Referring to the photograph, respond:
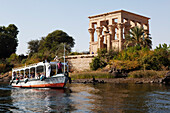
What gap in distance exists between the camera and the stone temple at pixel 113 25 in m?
53.9

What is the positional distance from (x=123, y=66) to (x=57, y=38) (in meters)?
47.9

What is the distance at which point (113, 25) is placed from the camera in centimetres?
5544

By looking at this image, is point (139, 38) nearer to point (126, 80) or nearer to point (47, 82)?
point (126, 80)

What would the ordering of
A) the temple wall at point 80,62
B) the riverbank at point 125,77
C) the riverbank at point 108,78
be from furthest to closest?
the temple wall at point 80,62
the riverbank at point 125,77
the riverbank at point 108,78

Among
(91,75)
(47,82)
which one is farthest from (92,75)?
(47,82)

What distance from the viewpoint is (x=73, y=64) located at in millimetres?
57406

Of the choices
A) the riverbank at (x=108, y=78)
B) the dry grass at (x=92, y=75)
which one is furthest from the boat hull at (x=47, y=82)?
the dry grass at (x=92, y=75)

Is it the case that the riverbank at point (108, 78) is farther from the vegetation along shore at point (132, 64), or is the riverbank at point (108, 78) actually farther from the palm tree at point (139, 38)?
the palm tree at point (139, 38)

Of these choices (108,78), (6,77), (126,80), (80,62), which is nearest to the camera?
(126,80)

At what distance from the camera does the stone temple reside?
177 feet

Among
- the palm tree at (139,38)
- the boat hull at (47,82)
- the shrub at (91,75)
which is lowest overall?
the boat hull at (47,82)

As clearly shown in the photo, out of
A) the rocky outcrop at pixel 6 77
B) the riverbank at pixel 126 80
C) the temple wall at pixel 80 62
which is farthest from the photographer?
the rocky outcrop at pixel 6 77

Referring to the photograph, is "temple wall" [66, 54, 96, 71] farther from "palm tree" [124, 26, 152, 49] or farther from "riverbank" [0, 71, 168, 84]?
"palm tree" [124, 26, 152, 49]

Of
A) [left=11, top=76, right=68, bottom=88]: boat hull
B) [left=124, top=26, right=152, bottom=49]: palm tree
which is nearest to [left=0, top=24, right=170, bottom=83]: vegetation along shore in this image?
[left=124, top=26, right=152, bottom=49]: palm tree
